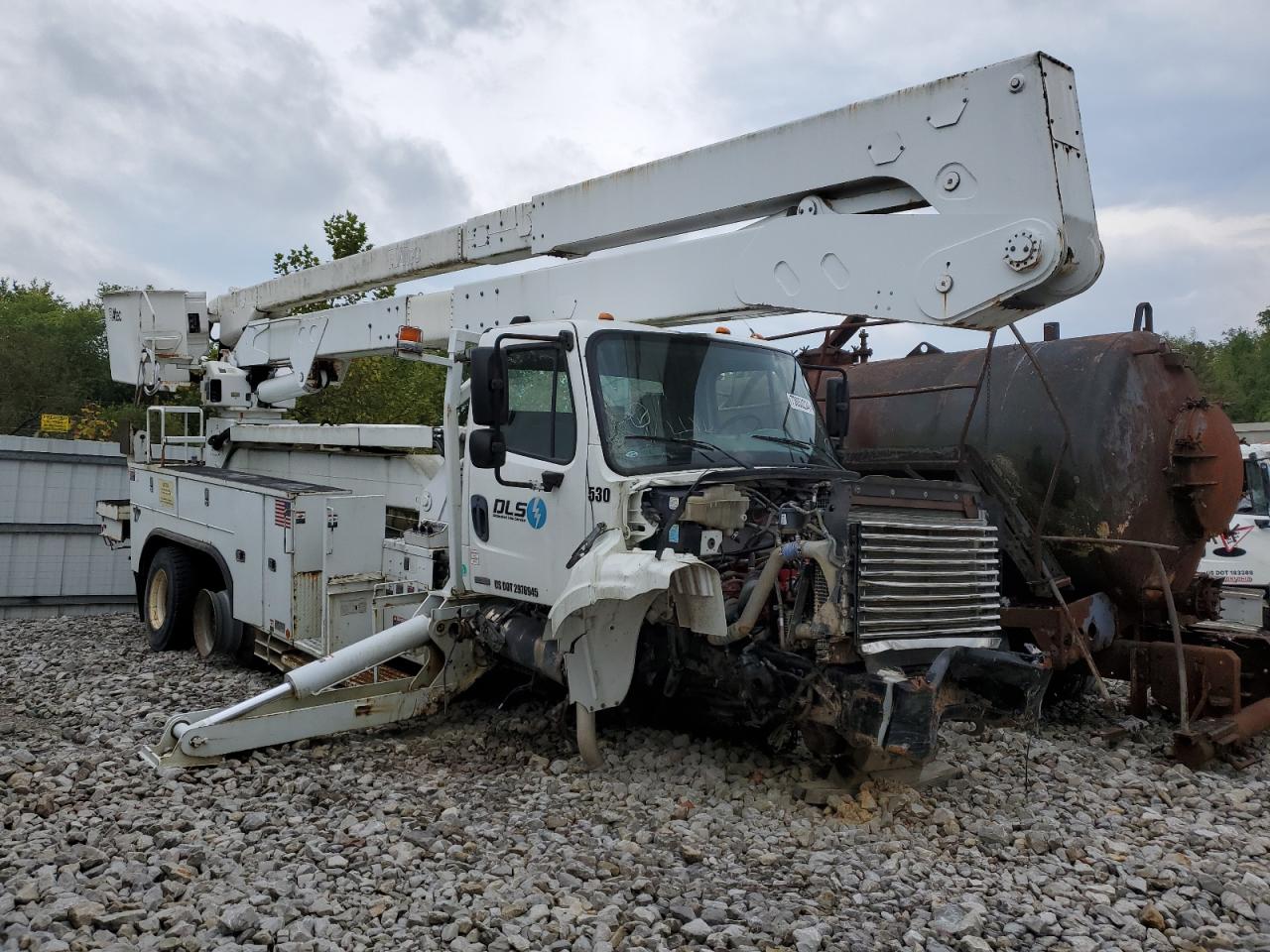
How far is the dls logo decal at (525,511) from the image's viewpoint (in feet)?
18.5

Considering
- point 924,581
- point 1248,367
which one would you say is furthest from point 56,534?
point 1248,367

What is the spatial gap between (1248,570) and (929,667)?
6.79m

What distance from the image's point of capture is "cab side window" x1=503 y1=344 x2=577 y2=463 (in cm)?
550

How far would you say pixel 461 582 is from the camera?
20.7ft

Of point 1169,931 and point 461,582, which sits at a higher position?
point 461,582

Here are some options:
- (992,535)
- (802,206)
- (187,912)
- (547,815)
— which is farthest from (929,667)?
(187,912)

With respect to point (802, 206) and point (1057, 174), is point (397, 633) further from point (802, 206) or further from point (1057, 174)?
point (1057, 174)

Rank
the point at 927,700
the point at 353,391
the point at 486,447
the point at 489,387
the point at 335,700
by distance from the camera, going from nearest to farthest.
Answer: the point at 927,700 < the point at 489,387 < the point at 486,447 < the point at 335,700 < the point at 353,391

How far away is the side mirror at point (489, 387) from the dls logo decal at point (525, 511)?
596 millimetres

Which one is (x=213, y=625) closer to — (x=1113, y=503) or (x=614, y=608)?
(x=614, y=608)

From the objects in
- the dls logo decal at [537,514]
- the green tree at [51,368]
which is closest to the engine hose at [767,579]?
the dls logo decal at [537,514]

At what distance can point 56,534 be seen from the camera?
1245 centimetres

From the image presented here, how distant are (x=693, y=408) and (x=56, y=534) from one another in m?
10.2

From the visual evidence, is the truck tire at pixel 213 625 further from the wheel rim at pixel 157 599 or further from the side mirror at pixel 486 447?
the side mirror at pixel 486 447
